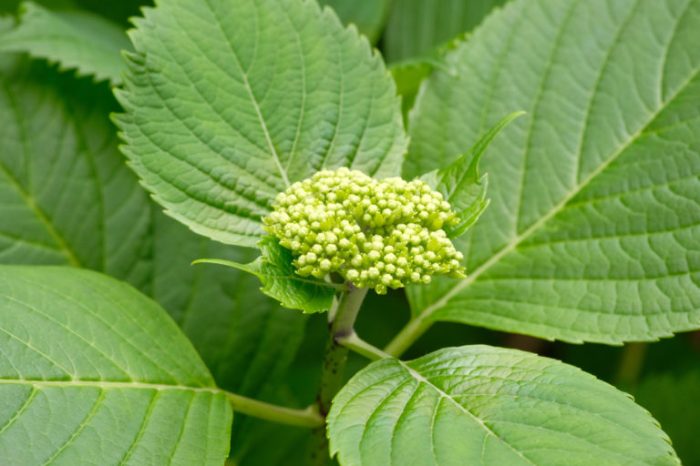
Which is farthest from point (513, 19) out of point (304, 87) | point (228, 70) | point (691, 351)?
point (691, 351)

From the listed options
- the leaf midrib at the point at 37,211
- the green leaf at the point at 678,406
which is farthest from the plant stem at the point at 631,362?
the leaf midrib at the point at 37,211

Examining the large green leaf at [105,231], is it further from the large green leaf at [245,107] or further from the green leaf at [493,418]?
the green leaf at [493,418]

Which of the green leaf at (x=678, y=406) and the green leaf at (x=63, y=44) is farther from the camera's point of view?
the green leaf at (x=678, y=406)

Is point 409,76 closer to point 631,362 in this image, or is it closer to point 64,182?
point 64,182

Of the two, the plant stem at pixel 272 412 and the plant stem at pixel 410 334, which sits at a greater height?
the plant stem at pixel 410 334

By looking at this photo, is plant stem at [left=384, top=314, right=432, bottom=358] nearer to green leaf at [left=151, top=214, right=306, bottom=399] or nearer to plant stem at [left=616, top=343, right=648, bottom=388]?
green leaf at [left=151, top=214, right=306, bottom=399]

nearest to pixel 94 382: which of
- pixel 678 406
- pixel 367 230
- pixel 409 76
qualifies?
pixel 367 230

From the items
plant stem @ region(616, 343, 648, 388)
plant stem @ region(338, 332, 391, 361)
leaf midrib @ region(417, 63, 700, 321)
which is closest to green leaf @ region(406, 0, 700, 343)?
leaf midrib @ region(417, 63, 700, 321)

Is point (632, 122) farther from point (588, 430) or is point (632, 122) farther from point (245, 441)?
point (245, 441)

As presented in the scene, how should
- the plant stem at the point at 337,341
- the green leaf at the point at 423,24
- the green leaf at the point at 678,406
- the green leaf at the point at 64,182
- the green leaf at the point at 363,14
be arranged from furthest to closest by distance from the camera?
the green leaf at the point at 423,24 → the green leaf at the point at 363,14 → the green leaf at the point at 678,406 → the green leaf at the point at 64,182 → the plant stem at the point at 337,341

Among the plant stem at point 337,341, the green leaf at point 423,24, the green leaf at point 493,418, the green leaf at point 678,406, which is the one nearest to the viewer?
the green leaf at point 493,418
